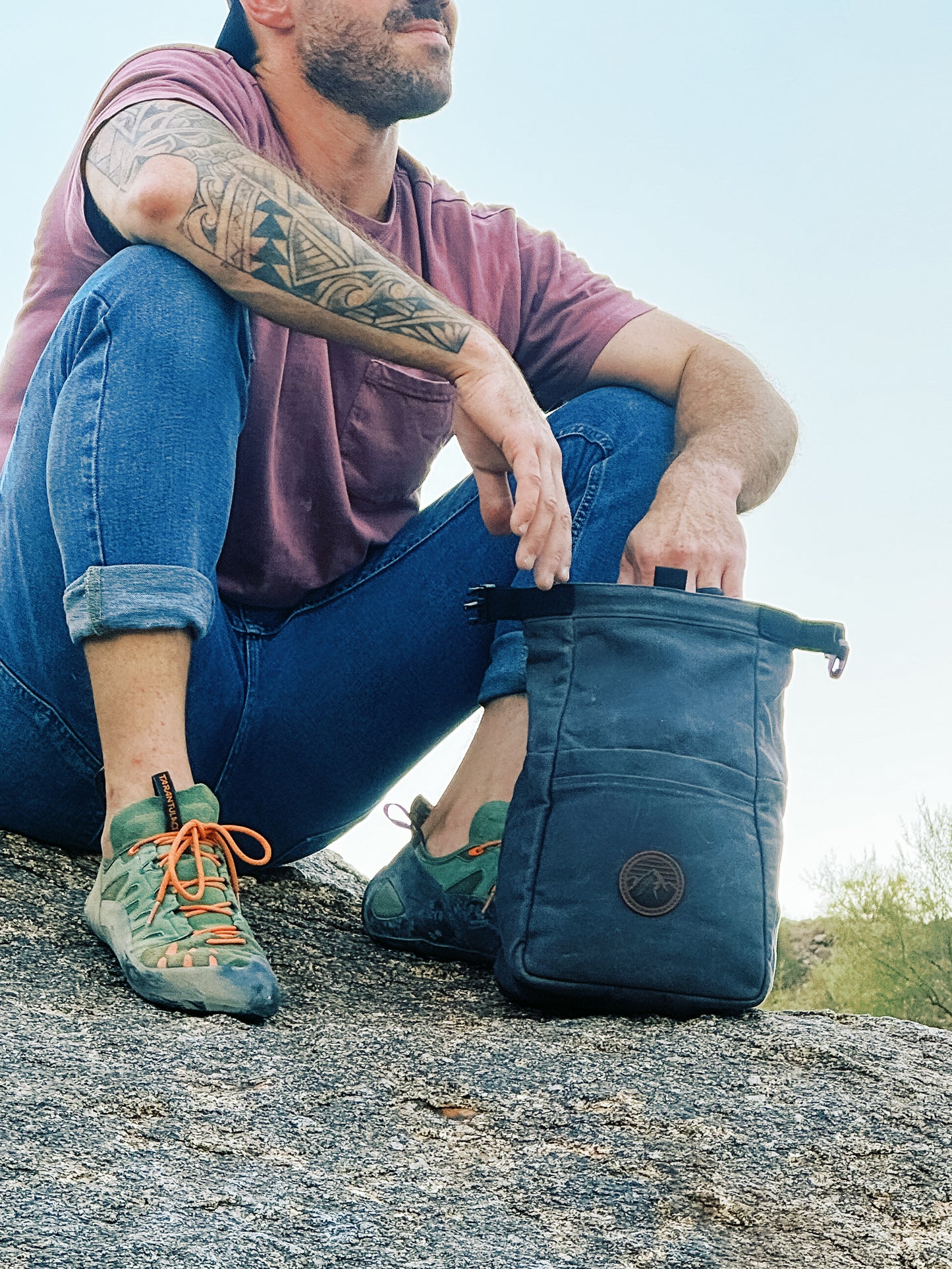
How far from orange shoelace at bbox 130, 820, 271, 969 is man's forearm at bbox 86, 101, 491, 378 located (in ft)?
2.22

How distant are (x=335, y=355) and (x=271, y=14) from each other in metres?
0.64

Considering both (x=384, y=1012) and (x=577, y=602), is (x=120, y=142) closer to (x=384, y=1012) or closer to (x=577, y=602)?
(x=577, y=602)

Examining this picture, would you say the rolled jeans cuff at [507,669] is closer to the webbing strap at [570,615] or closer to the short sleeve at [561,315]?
the webbing strap at [570,615]

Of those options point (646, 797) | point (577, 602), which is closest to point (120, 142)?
point (577, 602)

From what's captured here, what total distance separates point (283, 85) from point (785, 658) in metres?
1.33

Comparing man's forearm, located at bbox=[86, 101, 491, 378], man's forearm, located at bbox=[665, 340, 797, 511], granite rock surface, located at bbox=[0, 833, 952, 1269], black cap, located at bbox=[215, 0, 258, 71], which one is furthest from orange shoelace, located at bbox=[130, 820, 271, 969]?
black cap, located at bbox=[215, 0, 258, 71]

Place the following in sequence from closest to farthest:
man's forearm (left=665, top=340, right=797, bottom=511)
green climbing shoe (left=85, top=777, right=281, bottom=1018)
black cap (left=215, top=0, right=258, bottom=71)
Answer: green climbing shoe (left=85, top=777, right=281, bottom=1018) < man's forearm (left=665, top=340, right=797, bottom=511) < black cap (left=215, top=0, right=258, bottom=71)

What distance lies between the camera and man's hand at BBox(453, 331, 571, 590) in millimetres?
1535

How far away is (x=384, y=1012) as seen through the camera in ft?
4.72

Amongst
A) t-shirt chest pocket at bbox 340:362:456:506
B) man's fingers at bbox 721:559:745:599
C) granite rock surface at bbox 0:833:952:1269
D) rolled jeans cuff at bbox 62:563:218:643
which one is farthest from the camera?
t-shirt chest pocket at bbox 340:362:456:506

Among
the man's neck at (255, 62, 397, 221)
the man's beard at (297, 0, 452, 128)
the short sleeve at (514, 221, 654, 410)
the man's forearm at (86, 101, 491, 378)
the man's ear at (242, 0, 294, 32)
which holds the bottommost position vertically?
the man's forearm at (86, 101, 491, 378)

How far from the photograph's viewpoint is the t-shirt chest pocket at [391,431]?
1.96 meters

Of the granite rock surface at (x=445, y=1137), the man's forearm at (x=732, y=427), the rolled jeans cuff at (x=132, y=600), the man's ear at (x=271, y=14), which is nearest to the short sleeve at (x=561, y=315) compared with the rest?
the man's forearm at (x=732, y=427)

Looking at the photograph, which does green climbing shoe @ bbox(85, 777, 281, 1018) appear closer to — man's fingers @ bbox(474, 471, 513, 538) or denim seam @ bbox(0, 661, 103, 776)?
denim seam @ bbox(0, 661, 103, 776)
